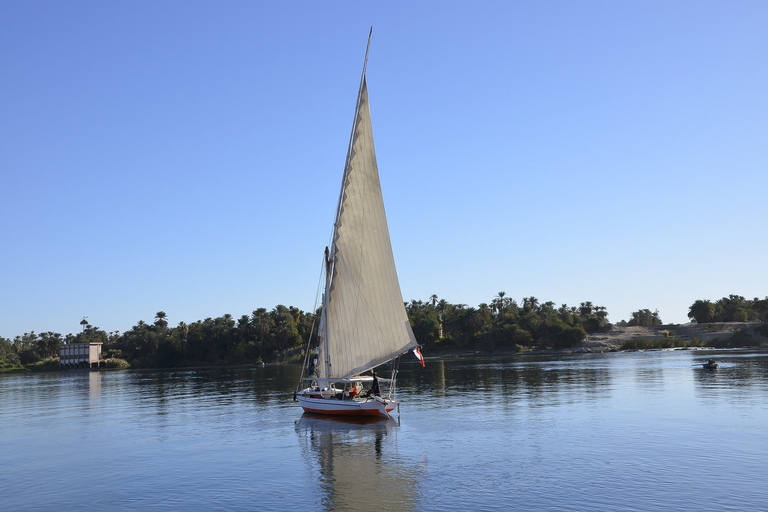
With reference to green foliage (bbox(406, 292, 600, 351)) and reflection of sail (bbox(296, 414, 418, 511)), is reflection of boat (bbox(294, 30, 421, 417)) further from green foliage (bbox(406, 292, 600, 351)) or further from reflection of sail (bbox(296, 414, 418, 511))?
green foliage (bbox(406, 292, 600, 351))

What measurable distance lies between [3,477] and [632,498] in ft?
101

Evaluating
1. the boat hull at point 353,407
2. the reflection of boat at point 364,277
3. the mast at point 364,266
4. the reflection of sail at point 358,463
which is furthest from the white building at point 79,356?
the mast at point 364,266

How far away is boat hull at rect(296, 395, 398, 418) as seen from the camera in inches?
1767

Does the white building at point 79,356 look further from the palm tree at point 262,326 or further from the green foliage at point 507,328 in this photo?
the green foliage at point 507,328

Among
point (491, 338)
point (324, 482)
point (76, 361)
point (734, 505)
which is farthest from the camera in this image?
point (76, 361)

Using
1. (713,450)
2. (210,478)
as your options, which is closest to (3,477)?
(210,478)

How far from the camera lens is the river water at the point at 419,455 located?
85.5ft

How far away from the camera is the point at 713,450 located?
33.3 meters

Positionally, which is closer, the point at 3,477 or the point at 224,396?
the point at 3,477

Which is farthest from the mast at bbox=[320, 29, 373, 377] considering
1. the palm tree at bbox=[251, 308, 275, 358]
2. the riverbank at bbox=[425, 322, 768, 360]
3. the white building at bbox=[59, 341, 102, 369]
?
the white building at bbox=[59, 341, 102, 369]

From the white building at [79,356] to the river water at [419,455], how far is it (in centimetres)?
14273

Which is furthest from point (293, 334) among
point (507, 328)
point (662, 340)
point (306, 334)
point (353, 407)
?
point (353, 407)

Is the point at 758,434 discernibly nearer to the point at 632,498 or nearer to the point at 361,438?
the point at 632,498

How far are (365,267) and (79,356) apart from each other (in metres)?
181
